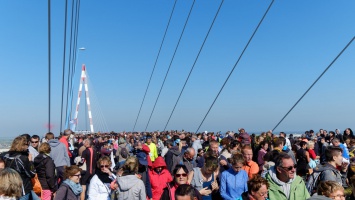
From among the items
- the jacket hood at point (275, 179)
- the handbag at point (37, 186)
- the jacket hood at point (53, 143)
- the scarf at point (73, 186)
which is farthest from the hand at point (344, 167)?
the jacket hood at point (53, 143)

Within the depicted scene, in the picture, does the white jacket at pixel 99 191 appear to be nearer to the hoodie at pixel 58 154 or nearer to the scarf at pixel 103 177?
the scarf at pixel 103 177

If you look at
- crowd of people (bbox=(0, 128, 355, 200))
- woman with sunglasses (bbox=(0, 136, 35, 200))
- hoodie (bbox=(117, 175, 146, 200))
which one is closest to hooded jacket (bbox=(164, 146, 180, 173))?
crowd of people (bbox=(0, 128, 355, 200))

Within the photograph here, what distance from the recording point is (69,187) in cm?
457

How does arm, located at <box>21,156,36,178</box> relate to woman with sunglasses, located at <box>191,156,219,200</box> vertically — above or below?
below

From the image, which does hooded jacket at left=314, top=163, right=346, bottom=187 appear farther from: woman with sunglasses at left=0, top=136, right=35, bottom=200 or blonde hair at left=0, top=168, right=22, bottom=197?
woman with sunglasses at left=0, top=136, right=35, bottom=200

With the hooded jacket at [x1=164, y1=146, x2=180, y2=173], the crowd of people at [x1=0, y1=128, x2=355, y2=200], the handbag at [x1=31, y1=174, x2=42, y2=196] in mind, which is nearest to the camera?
the crowd of people at [x1=0, y1=128, x2=355, y2=200]

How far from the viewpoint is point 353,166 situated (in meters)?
4.72

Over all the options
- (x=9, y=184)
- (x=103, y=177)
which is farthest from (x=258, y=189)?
(x=9, y=184)

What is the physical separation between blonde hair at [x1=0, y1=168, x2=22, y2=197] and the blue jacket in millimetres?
2405

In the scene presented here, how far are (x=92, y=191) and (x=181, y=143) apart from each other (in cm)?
558

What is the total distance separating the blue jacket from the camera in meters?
4.43

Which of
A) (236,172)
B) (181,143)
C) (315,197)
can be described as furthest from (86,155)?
(315,197)

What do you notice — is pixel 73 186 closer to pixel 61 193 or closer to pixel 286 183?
pixel 61 193

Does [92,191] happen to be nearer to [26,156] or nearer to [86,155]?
[26,156]
